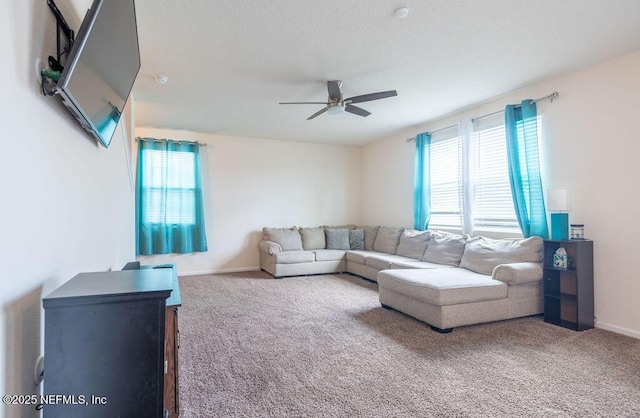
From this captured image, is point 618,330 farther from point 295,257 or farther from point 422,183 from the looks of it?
point 295,257

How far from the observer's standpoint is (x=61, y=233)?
1341mm

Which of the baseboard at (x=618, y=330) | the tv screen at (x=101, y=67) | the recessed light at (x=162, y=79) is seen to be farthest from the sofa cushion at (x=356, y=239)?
the tv screen at (x=101, y=67)

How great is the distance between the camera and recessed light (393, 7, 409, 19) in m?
2.34

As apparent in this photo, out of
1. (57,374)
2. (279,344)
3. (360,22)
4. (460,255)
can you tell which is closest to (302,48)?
(360,22)


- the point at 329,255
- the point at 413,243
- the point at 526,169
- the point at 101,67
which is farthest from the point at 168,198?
the point at 526,169

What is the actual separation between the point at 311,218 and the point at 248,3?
16.3ft

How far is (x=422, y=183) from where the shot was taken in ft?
17.5

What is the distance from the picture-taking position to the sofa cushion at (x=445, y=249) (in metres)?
4.32

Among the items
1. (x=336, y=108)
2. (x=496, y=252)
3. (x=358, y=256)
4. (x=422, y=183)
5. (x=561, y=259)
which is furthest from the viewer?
(x=358, y=256)

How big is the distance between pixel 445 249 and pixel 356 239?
2.21 metres

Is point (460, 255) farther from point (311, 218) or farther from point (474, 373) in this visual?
point (311, 218)

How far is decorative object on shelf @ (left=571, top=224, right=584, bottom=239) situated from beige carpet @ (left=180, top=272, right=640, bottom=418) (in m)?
0.91

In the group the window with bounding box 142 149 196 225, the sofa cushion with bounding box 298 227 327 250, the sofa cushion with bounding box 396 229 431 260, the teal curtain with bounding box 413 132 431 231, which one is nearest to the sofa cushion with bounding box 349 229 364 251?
the sofa cushion with bounding box 298 227 327 250

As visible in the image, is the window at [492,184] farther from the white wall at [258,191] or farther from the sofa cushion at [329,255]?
the white wall at [258,191]
